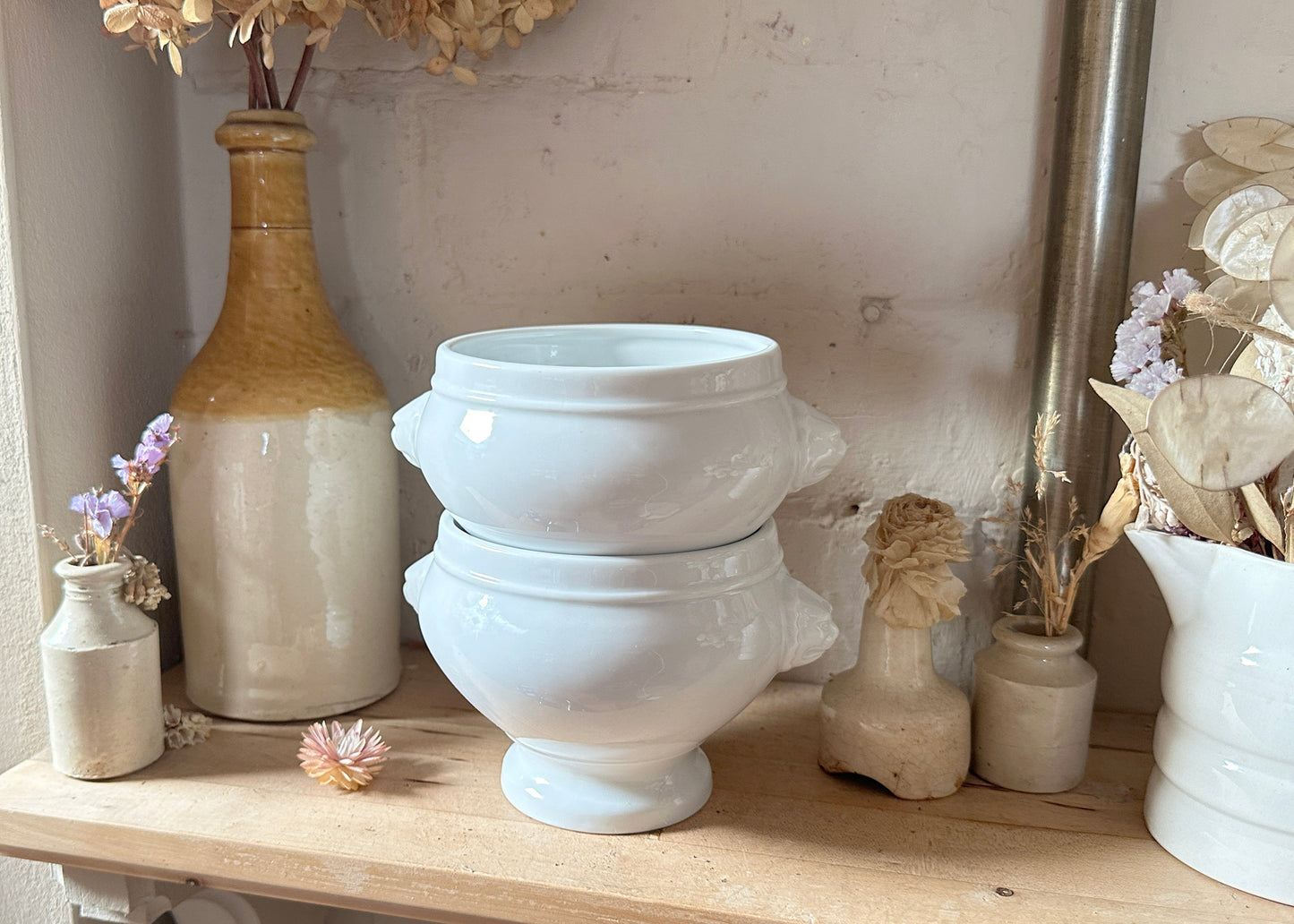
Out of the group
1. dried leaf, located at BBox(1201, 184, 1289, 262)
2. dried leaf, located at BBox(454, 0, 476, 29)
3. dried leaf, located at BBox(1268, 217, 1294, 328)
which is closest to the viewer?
dried leaf, located at BBox(1268, 217, 1294, 328)

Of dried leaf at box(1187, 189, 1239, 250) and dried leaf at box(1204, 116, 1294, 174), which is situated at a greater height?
dried leaf at box(1204, 116, 1294, 174)

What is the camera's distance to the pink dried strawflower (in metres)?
0.67

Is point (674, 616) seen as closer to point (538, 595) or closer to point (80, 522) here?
point (538, 595)

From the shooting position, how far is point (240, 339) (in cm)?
73

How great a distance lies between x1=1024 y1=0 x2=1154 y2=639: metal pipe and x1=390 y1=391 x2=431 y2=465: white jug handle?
1.46ft

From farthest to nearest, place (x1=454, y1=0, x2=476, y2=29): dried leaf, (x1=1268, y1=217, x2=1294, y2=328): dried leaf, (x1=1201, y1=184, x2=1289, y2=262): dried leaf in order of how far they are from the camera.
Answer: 1. (x1=454, y1=0, x2=476, y2=29): dried leaf
2. (x1=1201, y1=184, x2=1289, y2=262): dried leaf
3. (x1=1268, y1=217, x2=1294, y2=328): dried leaf

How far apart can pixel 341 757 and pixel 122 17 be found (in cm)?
49

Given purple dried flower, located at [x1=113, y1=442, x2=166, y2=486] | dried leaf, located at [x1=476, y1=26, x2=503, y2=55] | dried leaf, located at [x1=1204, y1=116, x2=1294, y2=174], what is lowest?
purple dried flower, located at [x1=113, y1=442, x2=166, y2=486]


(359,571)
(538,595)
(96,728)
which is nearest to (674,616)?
(538,595)

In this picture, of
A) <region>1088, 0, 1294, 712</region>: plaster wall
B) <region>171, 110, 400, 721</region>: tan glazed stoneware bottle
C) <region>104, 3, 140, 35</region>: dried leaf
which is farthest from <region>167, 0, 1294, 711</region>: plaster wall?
<region>104, 3, 140, 35</region>: dried leaf

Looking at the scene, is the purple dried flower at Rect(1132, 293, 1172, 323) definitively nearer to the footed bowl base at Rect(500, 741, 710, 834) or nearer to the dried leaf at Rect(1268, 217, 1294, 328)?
the dried leaf at Rect(1268, 217, 1294, 328)

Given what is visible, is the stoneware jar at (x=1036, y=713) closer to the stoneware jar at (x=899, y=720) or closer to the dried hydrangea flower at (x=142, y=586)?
the stoneware jar at (x=899, y=720)

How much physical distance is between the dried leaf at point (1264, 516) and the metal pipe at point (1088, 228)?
164 mm

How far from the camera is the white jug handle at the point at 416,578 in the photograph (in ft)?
2.15
